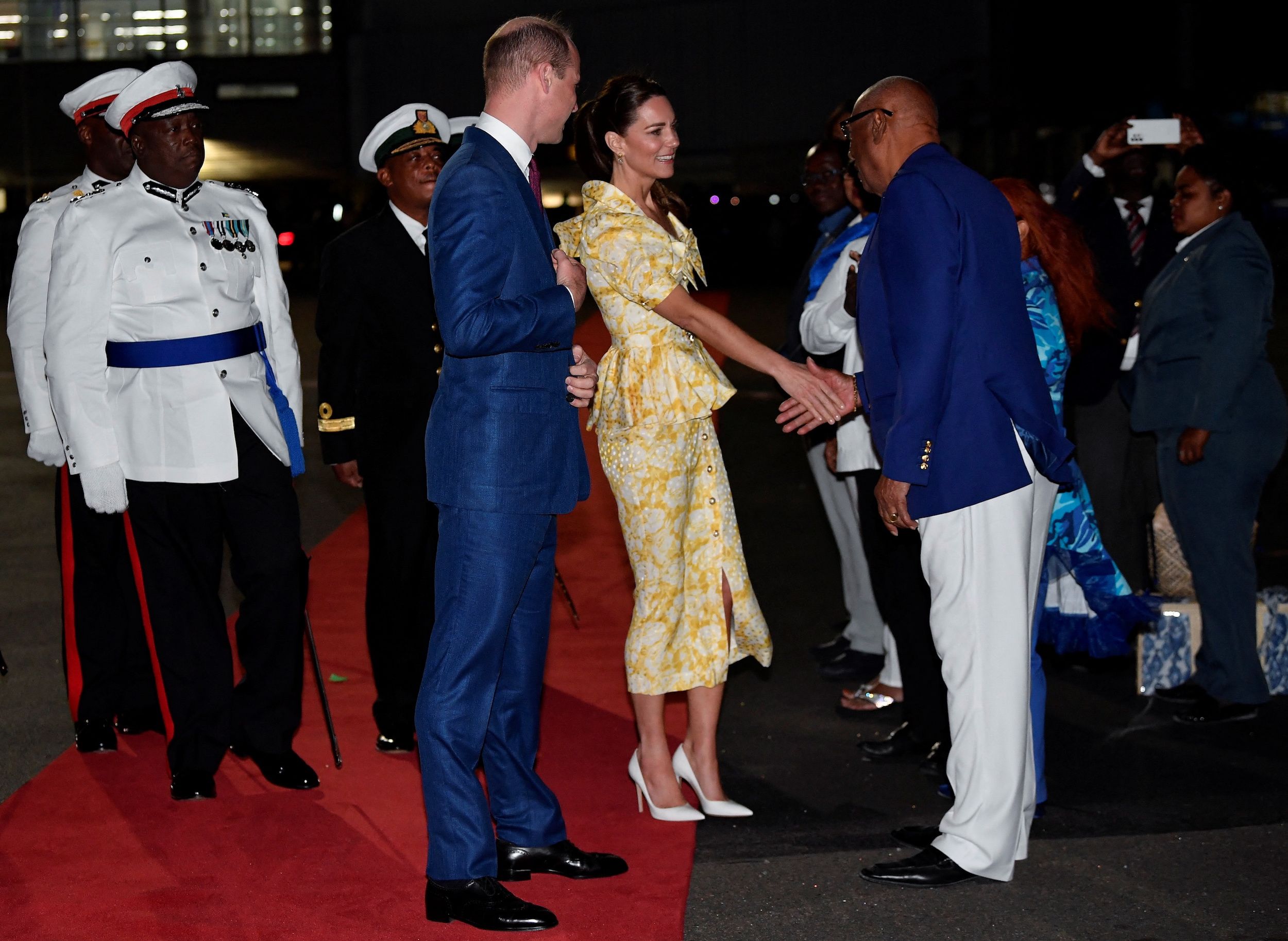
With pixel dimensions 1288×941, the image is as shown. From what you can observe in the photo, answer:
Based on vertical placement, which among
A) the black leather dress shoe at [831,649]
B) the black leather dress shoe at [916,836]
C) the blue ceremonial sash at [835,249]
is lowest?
the black leather dress shoe at [831,649]

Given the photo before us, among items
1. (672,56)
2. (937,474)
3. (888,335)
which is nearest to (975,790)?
(937,474)

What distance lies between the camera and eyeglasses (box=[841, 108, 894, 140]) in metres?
3.23

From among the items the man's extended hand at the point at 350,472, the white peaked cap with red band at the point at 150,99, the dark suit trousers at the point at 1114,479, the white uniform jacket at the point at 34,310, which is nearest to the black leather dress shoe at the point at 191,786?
the man's extended hand at the point at 350,472

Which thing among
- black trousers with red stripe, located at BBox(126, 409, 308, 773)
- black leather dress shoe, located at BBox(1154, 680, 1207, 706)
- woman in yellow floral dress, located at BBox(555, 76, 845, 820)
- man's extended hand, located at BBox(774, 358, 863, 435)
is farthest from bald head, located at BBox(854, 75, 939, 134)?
black leather dress shoe, located at BBox(1154, 680, 1207, 706)

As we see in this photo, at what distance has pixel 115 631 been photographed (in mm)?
4469

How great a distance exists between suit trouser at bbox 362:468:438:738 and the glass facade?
35403 millimetres

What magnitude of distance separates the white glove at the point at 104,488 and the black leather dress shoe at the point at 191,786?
0.78 m

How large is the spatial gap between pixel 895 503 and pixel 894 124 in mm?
875

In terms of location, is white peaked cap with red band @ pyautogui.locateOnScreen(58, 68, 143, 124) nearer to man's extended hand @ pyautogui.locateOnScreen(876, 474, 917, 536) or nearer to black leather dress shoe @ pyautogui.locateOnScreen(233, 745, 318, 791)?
black leather dress shoe @ pyautogui.locateOnScreen(233, 745, 318, 791)

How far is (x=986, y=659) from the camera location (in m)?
3.21

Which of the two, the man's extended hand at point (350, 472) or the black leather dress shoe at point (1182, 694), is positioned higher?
the man's extended hand at point (350, 472)

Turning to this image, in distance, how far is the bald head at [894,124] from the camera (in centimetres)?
322

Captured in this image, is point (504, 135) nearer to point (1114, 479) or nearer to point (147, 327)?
point (147, 327)

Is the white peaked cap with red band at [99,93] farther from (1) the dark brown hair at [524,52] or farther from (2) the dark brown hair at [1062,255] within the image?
(2) the dark brown hair at [1062,255]
